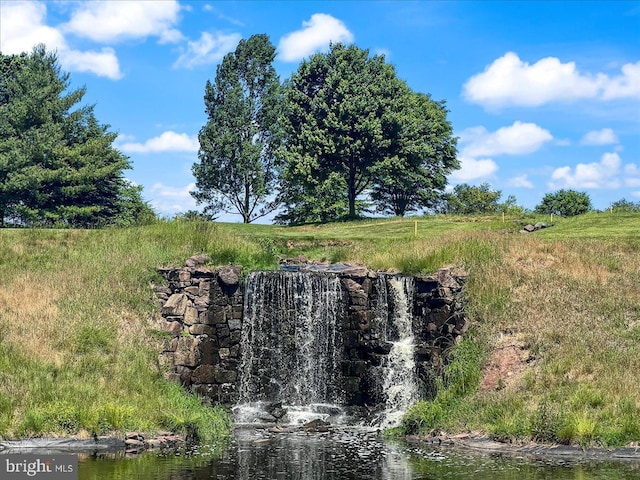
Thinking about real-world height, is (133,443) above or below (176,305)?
below

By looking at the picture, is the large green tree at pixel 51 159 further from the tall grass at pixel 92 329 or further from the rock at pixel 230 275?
the rock at pixel 230 275

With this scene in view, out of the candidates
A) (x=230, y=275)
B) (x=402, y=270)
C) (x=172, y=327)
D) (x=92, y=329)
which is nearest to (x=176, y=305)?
(x=172, y=327)

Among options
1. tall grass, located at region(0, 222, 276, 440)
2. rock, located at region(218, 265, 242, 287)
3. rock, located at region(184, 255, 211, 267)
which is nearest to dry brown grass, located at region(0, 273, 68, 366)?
tall grass, located at region(0, 222, 276, 440)

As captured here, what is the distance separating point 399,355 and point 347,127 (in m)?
39.6

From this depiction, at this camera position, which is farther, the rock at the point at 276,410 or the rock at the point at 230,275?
the rock at the point at 230,275

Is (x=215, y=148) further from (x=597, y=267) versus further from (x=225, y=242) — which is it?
(x=597, y=267)

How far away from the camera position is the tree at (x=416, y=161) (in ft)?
234

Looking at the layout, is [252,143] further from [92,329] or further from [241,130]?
[92,329]

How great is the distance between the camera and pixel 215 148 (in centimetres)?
7662

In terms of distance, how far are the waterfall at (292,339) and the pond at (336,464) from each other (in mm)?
5497

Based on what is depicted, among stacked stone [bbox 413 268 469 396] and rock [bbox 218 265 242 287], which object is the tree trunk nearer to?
stacked stone [bbox 413 268 469 396]

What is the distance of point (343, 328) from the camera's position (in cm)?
3269

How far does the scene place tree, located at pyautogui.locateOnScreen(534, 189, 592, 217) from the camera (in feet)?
332

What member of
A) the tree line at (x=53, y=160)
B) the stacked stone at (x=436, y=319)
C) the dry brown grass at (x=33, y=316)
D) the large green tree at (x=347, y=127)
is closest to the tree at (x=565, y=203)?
the large green tree at (x=347, y=127)
